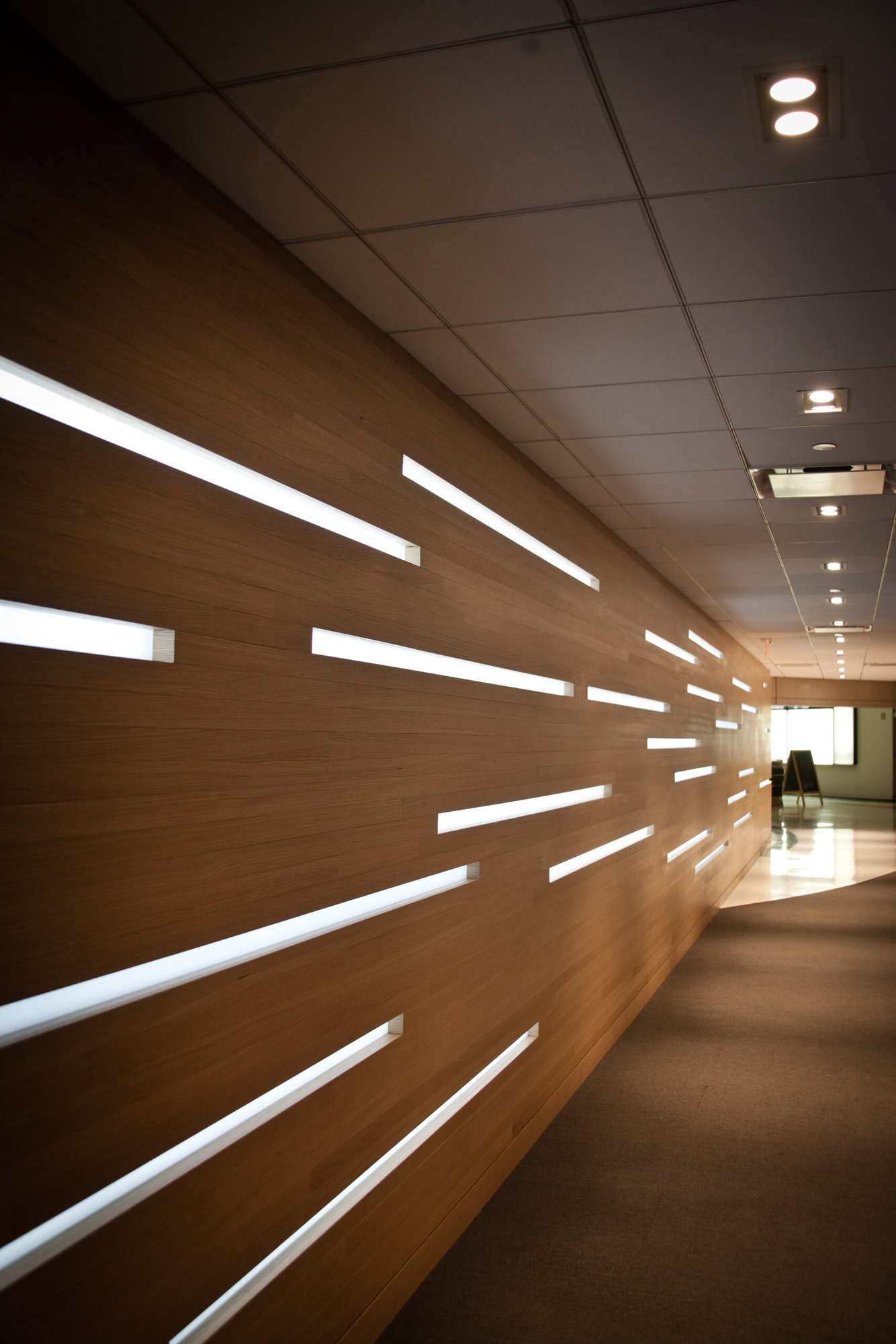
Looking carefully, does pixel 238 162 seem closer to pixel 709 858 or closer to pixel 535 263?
pixel 535 263

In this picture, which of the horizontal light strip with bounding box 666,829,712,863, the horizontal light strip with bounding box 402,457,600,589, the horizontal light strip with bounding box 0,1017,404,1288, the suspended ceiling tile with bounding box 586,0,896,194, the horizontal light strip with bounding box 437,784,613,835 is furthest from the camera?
the horizontal light strip with bounding box 666,829,712,863

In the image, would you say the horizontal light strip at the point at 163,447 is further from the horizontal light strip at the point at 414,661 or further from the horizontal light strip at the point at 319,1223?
the horizontal light strip at the point at 319,1223

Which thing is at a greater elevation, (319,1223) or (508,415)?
(508,415)

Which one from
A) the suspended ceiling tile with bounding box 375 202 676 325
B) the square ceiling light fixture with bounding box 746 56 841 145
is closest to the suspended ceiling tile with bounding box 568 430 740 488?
the suspended ceiling tile with bounding box 375 202 676 325

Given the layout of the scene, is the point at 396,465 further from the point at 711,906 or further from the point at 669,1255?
the point at 711,906

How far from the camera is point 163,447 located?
1939mm

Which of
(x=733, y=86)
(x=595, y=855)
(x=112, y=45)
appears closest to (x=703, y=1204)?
(x=595, y=855)

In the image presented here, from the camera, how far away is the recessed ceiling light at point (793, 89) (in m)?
1.80

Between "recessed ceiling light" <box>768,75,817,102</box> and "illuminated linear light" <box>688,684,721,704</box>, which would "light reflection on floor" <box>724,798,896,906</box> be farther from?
"recessed ceiling light" <box>768,75,817,102</box>

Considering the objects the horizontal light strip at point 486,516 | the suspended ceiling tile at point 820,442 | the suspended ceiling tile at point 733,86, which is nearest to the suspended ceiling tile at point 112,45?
the suspended ceiling tile at point 733,86

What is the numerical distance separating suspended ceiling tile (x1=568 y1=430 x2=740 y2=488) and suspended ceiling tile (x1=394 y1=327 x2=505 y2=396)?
73 centimetres

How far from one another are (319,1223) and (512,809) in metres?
1.67

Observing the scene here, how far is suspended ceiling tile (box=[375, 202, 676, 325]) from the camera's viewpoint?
7.64 ft

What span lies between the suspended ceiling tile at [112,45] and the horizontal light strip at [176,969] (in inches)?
62.1
